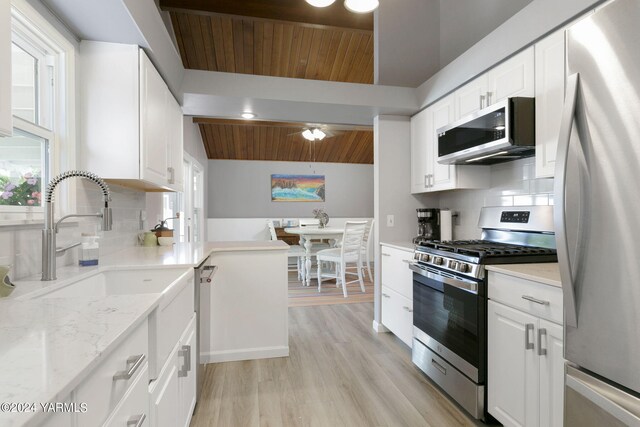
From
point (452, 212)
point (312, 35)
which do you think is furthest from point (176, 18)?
point (452, 212)

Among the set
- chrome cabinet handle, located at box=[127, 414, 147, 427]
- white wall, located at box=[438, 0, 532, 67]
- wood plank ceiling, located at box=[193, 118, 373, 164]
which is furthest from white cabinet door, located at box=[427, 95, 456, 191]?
wood plank ceiling, located at box=[193, 118, 373, 164]

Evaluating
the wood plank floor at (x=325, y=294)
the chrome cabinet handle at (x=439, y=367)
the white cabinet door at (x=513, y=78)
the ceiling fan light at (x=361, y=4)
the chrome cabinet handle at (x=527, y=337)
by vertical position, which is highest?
the ceiling fan light at (x=361, y=4)

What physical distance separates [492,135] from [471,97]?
1.76 feet

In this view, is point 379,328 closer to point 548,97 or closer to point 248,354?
point 248,354

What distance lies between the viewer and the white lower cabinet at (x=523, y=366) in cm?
133

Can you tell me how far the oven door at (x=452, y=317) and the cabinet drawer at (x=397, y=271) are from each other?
0.65 feet

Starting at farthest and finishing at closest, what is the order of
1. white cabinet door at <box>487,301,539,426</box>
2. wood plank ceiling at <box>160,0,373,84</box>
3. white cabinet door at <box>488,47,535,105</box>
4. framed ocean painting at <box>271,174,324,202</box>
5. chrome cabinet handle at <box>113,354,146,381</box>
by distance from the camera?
framed ocean painting at <box>271,174,324,202</box> → wood plank ceiling at <box>160,0,373,84</box> → white cabinet door at <box>488,47,535,105</box> → white cabinet door at <box>487,301,539,426</box> → chrome cabinet handle at <box>113,354,146,381</box>

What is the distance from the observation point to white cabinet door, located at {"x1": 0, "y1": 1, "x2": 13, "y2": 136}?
959 millimetres

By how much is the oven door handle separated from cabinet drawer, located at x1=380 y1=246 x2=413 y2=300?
0.70 feet

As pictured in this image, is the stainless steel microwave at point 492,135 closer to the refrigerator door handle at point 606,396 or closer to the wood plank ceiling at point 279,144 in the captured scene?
the refrigerator door handle at point 606,396

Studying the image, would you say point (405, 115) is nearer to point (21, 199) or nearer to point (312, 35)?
point (312, 35)

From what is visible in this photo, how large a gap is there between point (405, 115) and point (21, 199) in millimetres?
2890

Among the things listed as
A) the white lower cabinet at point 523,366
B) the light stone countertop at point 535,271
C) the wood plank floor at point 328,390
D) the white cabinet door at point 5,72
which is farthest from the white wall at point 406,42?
the white cabinet door at point 5,72

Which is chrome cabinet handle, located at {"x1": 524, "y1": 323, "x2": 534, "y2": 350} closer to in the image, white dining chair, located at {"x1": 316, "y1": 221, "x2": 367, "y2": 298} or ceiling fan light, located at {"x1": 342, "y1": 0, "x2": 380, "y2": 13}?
ceiling fan light, located at {"x1": 342, "y1": 0, "x2": 380, "y2": 13}
